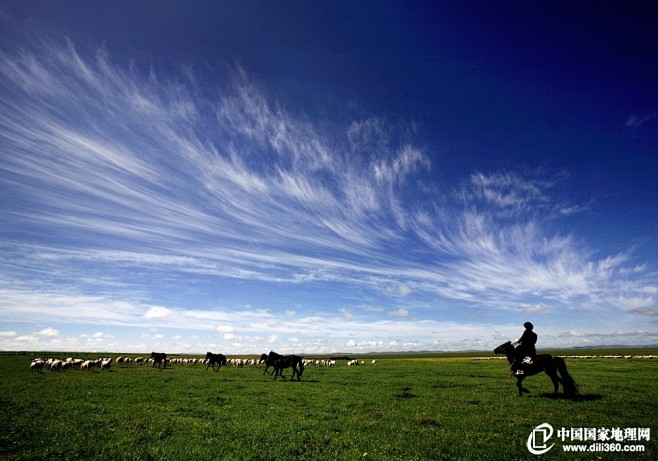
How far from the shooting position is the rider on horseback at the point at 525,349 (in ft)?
74.5

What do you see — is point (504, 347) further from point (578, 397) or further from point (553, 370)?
point (578, 397)

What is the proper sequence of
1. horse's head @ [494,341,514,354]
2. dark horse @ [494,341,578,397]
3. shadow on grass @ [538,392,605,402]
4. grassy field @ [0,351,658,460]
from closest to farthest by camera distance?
grassy field @ [0,351,658,460], shadow on grass @ [538,392,605,402], dark horse @ [494,341,578,397], horse's head @ [494,341,514,354]

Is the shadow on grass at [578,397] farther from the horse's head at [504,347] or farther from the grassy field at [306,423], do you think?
the horse's head at [504,347]

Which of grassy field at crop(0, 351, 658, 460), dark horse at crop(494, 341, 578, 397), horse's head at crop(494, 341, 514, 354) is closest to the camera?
grassy field at crop(0, 351, 658, 460)

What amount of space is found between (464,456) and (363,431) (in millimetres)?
4933

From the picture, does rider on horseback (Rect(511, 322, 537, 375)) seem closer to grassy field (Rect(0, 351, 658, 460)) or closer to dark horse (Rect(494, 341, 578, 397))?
dark horse (Rect(494, 341, 578, 397))

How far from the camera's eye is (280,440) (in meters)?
13.6

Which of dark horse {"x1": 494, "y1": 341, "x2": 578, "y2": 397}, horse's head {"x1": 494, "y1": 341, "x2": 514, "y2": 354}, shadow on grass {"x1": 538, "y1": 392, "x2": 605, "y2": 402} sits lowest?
shadow on grass {"x1": 538, "y1": 392, "x2": 605, "y2": 402}

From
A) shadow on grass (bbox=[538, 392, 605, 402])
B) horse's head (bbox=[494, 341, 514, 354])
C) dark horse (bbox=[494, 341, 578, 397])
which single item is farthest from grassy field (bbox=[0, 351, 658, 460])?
horse's head (bbox=[494, 341, 514, 354])

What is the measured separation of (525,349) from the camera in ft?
75.7

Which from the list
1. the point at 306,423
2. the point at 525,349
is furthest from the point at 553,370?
the point at 306,423

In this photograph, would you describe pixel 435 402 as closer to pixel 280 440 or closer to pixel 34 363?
pixel 280 440

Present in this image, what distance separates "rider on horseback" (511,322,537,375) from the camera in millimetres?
22719

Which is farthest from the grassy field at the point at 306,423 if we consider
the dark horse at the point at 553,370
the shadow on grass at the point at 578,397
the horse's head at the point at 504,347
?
the horse's head at the point at 504,347
